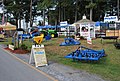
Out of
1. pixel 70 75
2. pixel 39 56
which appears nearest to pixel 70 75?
pixel 70 75

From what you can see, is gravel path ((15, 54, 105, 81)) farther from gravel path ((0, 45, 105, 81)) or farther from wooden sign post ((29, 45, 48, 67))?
wooden sign post ((29, 45, 48, 67))

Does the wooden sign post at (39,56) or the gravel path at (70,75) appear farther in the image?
the wooden sign post at (39,56)

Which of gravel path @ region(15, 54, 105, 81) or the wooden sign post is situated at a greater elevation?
the wooden sign post

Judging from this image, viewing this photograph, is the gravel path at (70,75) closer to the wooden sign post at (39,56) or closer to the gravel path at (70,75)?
the gravel path at (70,75)

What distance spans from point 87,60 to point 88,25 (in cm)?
2235


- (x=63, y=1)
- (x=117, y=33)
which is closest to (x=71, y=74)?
(x=117, y=33)

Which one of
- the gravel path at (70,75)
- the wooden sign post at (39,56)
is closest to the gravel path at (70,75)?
the gravel path at (70,75)

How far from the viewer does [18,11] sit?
261 feet

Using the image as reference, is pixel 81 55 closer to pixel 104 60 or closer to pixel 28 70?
pixel 104 60

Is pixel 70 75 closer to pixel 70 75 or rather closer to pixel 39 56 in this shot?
pixel 70 75

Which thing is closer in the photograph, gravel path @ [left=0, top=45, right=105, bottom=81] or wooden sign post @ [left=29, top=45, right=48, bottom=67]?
gravel path @ [left=0, top=45, right=105, bottom=81]

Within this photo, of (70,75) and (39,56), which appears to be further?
(39,56)

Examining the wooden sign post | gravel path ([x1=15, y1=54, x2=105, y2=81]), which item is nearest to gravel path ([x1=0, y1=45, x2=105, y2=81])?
gravel path ([x1=15, y1=54, x2=105, y2=81])

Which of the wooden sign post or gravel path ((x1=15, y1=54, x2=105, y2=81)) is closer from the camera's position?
gravel path ((x1=15, y1=54, x2=105, y2=81))
